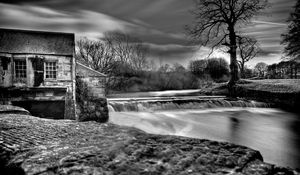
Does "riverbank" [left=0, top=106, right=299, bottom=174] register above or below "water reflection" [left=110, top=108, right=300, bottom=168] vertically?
above

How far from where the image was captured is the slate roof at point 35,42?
601 inches

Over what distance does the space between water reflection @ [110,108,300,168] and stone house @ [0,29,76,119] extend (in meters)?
4.34

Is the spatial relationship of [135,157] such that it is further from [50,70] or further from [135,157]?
[50,70]

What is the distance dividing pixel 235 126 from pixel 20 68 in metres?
15.9

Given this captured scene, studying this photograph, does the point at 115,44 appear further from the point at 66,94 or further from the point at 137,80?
the point at 66,94

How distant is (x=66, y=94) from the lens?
15570 millimetres

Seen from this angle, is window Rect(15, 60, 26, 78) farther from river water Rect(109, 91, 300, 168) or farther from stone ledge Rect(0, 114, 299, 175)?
stone ledge Rect(0, 114, 299, 175)

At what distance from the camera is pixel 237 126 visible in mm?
11023

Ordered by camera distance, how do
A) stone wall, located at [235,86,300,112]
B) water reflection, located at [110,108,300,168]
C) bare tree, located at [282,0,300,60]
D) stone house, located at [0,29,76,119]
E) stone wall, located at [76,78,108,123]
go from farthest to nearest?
1. bare tree, located at [282,0,300,60]
2. stone wall, located at [76,78,108,123]
3. stone wall, located at [235,86,300,112]
4. stone house, located at [0,29,76,119]
5. water reflection, located at [110,108,300,168]

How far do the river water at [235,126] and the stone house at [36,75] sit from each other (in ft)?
13.9

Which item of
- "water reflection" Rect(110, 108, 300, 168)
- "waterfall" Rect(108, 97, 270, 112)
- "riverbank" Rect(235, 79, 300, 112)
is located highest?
"riverbank" Rect(235, 79, 300, 112)

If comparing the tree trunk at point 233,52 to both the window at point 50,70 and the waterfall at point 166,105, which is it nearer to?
the waterfall at point 166,105

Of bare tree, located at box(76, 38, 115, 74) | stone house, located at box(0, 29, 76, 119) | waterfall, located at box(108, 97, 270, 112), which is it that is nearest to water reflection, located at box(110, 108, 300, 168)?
waterfall, located at box(108, 97, 270, 112)

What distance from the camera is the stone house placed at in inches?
585
